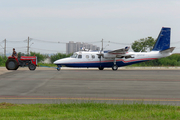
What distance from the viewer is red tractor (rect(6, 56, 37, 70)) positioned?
30.5m

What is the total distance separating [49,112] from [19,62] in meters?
24.5

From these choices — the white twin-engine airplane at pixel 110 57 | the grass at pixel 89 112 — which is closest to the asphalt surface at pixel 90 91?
the grass at pixel 89 112

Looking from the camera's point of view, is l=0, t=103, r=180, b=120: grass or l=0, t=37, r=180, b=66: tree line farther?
l=0, t=37, r=180, b=66: tree line

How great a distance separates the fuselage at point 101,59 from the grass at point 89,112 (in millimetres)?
25133

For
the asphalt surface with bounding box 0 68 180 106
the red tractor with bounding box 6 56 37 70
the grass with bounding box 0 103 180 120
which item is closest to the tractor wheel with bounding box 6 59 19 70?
the red tractor with bounding box 6 56 37 70

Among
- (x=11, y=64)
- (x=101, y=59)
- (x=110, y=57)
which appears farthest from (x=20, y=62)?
(x=110, y=57)

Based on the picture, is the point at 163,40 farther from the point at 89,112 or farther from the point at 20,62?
the point at 89,112

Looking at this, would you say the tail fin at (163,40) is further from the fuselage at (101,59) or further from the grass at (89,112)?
the grass at (89,112)

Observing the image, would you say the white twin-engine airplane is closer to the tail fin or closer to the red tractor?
the tail fin

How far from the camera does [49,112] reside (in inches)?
303

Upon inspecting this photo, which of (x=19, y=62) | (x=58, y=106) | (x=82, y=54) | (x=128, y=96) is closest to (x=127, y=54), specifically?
(x=82, y=54)

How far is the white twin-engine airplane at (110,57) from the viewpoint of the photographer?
3433 centimetres

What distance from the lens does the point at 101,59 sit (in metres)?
35.3

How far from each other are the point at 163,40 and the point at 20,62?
20605 mm
